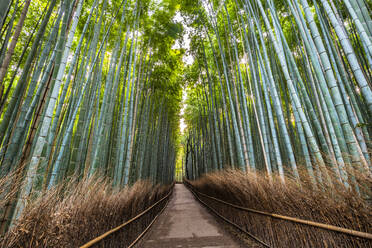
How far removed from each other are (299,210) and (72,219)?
Result: 1.95 metres

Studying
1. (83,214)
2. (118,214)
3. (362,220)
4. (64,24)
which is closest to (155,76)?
(64,24)

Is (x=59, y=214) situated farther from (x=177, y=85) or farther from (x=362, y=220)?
(x=177, y=85)

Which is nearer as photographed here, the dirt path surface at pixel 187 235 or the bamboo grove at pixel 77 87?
the bamboo grove at pixel 77 87

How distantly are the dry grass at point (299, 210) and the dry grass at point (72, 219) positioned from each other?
176 centimetres

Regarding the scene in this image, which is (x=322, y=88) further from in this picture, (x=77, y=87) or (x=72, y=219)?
(x=77, y=87)

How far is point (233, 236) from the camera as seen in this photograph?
9.46 ft

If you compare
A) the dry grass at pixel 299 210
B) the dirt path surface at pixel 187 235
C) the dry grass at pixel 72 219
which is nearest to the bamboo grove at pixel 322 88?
the dry grass at pixel 299 210

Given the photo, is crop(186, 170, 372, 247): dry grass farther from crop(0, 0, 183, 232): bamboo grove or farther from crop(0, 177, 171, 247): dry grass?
crop(0, 0, 183, 232): bamboo grove

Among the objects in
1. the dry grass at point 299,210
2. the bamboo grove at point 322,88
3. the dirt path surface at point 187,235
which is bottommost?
the dirt path surface at point 187,235

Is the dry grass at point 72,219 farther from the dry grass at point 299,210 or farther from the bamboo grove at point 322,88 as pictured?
the bamboo grove at point 322,88

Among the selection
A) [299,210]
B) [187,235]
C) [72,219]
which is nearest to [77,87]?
[72,219]

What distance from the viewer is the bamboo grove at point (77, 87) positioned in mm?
1507

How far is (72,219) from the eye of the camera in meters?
1.23

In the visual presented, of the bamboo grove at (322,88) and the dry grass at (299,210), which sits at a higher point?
the bamboo grove at (322,88)
